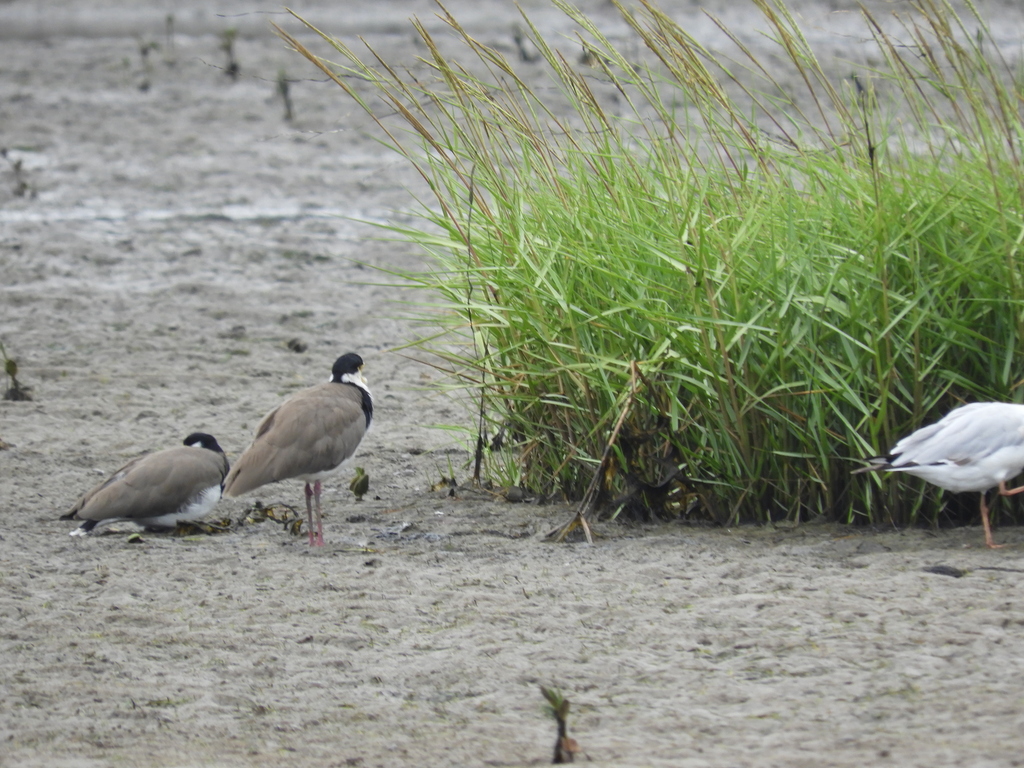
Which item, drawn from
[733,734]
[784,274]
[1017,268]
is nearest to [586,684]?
[733,734]

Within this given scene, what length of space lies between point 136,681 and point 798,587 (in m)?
1.63

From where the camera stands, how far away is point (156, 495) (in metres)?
4.12

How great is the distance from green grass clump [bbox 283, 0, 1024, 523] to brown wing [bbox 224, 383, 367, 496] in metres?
0.43

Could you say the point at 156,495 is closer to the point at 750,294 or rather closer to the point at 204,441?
the point at 204,441

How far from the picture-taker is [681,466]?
3.83 m

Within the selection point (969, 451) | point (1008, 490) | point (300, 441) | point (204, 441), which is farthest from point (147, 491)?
point (1008, 490)

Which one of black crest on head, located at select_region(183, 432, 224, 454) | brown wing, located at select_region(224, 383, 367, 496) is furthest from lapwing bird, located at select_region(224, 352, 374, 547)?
black crest on head, located at select_region(183, 432, 224, 454)

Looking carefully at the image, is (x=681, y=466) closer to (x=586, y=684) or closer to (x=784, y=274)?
(x=784, y=274)

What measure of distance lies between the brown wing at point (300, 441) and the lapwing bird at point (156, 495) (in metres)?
0.14

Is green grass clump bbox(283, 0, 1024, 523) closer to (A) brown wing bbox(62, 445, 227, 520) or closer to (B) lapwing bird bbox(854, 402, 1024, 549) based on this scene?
(B) lapwing bird bbox(854, 402, 1024, 549)

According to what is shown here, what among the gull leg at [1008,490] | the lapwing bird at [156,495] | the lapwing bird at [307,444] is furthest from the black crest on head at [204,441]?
the gull leg at [1008,490]

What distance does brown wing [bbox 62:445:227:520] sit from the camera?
409cm

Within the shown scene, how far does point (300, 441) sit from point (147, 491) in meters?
0.54

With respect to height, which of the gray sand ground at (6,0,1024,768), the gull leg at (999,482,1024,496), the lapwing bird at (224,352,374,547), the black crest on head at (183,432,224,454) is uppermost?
the gull leg at (999,482,1024,496)
